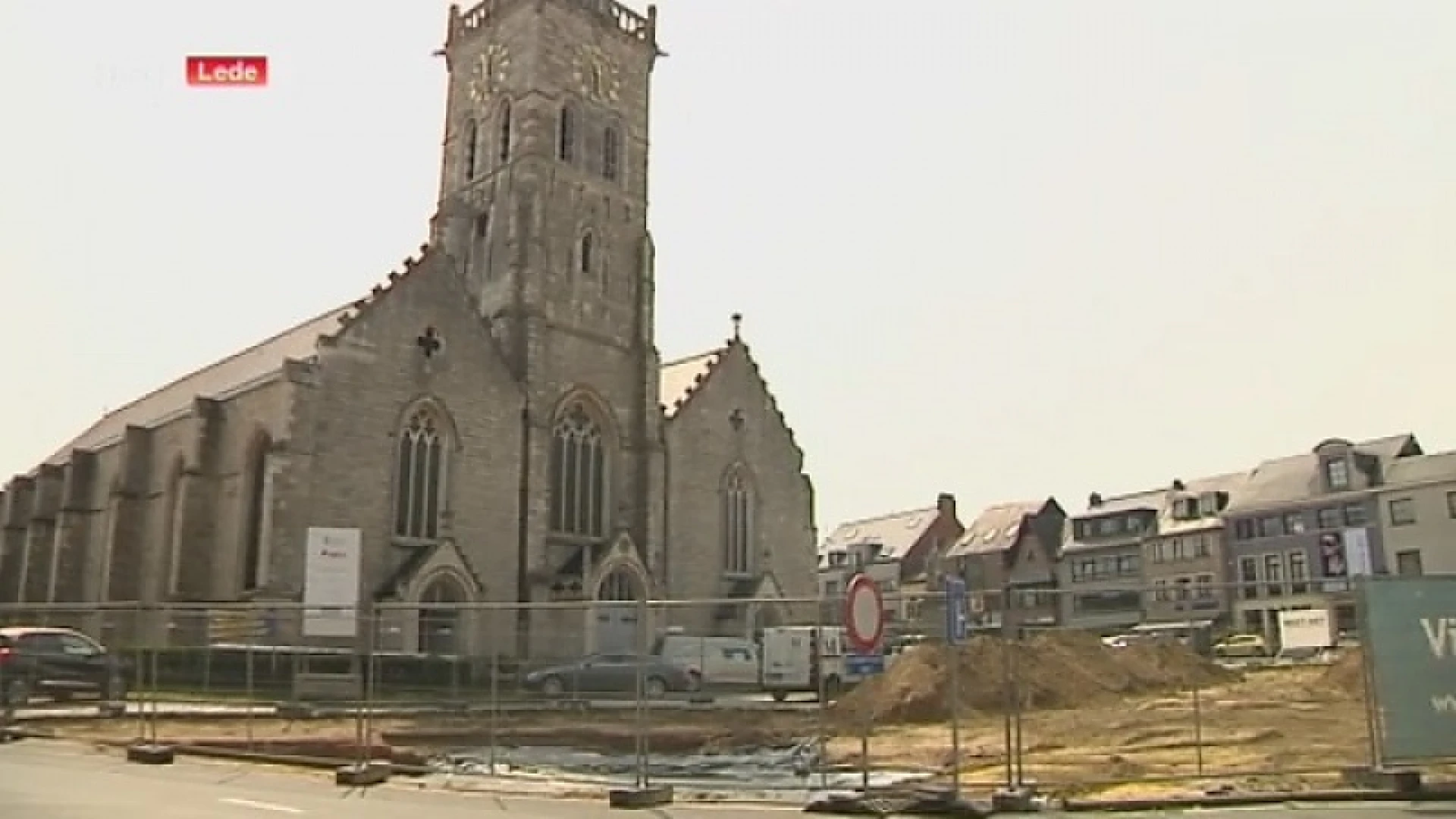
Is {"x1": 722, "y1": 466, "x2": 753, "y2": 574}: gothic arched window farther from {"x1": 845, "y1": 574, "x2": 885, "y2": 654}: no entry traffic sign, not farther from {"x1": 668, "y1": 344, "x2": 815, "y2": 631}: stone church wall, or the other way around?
{"x1": 845, "y1": 574, "x2": 885, "y2": 654}: no entry traffic sign

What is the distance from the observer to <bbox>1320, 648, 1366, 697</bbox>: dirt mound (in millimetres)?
25812

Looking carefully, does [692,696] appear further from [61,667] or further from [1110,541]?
[1110,541]

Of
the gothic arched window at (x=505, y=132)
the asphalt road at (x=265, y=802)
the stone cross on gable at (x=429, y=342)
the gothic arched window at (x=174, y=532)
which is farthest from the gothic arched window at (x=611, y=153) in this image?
the asphalt road at (x=265, y=802)

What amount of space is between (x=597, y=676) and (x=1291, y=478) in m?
56.4

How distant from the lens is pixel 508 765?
17.7 meters

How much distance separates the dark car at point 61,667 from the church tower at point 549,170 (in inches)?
781

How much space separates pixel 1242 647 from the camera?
49688mm

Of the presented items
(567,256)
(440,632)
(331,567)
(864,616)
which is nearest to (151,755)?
(440,632)

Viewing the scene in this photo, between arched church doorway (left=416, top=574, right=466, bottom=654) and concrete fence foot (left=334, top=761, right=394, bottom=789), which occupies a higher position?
arched church doorway (left=416, top=574, right=466, bottom=654)

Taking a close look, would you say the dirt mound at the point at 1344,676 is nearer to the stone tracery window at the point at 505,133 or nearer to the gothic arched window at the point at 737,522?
the gothic arched window at the point at 737,522

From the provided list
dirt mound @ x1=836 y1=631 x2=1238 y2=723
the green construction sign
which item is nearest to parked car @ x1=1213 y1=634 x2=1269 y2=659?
dirt mound @ x1=836 y1=631 x2=1238 y2=723

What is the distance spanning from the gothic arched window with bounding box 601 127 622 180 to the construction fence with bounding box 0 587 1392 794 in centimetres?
2214

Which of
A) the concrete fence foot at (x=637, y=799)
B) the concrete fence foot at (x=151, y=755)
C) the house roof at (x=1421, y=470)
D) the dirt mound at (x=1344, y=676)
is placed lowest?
the concrete fence foot at (x=637, y=799)

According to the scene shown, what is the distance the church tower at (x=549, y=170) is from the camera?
45.7 metres
